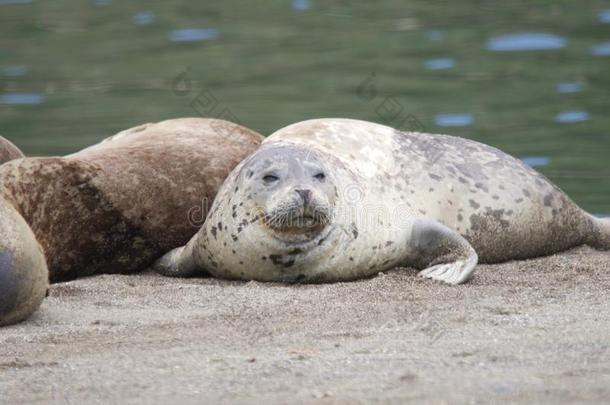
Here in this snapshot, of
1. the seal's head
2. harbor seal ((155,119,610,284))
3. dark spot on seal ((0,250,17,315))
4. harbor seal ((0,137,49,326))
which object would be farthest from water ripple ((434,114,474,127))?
dark spot on seal ((0,250,17,315))

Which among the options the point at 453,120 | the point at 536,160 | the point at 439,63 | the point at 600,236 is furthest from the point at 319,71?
the point at 600,236

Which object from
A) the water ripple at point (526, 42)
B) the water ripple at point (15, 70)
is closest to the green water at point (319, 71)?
the water ripple at point (15, 70)

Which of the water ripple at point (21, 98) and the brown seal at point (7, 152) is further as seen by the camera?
the water ripple at point (21, 98)

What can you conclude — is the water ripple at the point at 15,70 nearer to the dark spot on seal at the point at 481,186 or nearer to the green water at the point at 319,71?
the green water at the point at 319,71

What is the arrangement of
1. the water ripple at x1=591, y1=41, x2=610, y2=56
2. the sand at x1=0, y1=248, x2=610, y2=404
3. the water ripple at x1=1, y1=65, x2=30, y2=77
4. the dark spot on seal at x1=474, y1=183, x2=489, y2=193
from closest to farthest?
the sand at x1=0, y1=248, x2=610, y2=404, the dark spot on seal at x1=474, y1=183, x2=489, y2=193, the water ripple at x1=591, y1=41, x2=610, y2=56, the water ripple at x1=1, y1=65, x2=30, y2=77

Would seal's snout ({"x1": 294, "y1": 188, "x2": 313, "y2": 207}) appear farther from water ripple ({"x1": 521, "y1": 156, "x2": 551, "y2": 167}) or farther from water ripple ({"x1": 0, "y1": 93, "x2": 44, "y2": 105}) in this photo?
water ripple ({"x1": 0, "y1": 93, "x2": 44, "y2": 105})

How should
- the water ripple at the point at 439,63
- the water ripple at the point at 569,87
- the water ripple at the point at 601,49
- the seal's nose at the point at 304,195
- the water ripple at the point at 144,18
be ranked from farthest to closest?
the water ripple at the point at 144,18 → the water ripple at the point at 601,49 → the water ripple at the point at 439,63 → the water ripple at the point at 569,87 → the seal's nose at the point at 304,195

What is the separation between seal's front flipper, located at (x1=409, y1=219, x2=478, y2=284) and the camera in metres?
7.28

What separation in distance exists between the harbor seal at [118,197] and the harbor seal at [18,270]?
Answer: 4.24 feet

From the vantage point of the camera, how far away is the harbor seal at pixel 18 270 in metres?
5.87

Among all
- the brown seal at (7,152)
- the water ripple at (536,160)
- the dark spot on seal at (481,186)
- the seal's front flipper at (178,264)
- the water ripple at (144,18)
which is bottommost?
the water ripple at (144,18)

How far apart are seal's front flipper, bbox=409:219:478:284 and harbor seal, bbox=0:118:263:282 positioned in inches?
47.1

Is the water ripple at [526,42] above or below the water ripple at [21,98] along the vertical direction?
above

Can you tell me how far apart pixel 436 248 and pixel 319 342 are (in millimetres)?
2038
